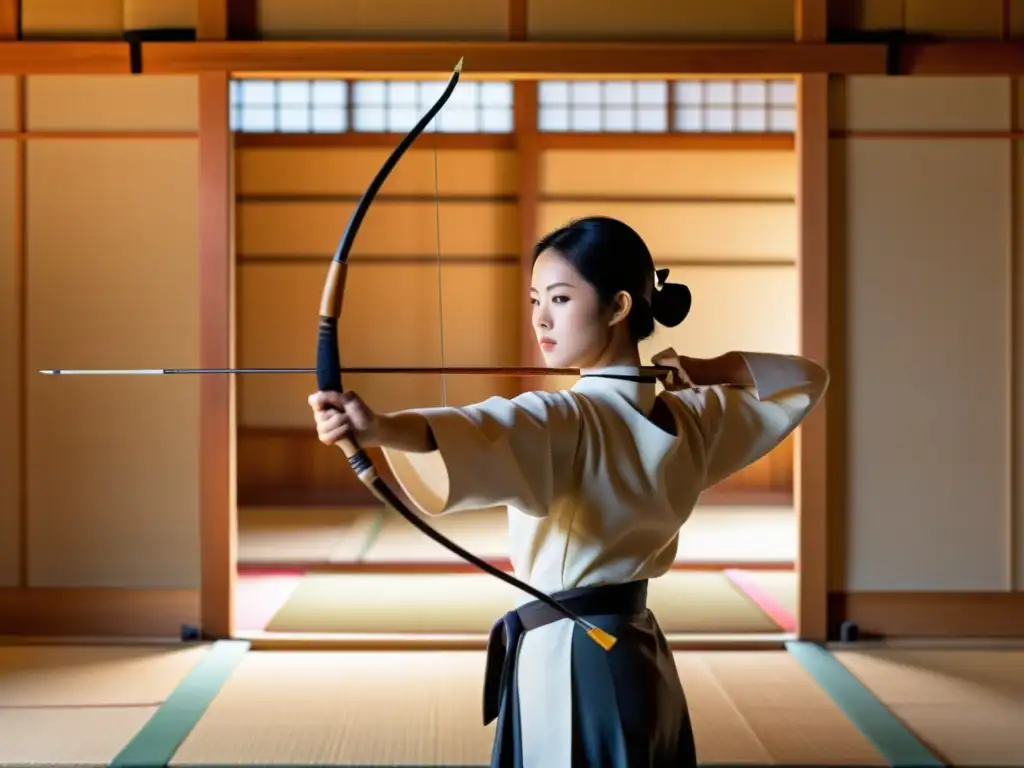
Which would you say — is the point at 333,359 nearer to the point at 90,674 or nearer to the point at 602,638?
the point at 602,638

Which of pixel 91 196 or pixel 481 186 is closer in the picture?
pixel 91 196

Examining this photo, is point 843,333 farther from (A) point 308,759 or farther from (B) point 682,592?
(A) point 308,759

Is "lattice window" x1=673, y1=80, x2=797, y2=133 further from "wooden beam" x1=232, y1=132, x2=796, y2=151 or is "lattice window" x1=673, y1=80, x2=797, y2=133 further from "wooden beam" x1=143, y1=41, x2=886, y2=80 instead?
"wooden beam" x1=143, y1=41, x2=886, y2=80

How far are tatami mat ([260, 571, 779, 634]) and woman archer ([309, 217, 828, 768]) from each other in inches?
71.3

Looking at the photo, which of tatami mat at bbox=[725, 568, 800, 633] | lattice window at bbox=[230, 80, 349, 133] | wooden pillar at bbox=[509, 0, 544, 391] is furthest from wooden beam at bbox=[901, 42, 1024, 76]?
lattice window at bbox=[230, 80, 349, 133]

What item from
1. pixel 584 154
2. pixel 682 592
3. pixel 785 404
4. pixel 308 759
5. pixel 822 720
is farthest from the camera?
pixel 584 154

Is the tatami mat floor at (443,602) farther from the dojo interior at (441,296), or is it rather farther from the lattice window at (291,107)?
the lattice window at (291,107)

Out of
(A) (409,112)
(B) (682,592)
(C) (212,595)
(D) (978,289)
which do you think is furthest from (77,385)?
(A) (409,112)

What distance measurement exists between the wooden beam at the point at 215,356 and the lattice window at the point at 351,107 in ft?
10.3

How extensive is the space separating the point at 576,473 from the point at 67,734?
6.23ft

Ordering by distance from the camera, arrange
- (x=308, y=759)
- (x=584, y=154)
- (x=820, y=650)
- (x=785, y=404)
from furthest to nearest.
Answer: (x=584, y=154)
(x=820, y=650)
(x=308, y=759)
(x=785, y=404)

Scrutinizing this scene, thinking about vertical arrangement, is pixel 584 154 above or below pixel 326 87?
below

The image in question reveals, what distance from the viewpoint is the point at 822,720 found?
8.02 ft

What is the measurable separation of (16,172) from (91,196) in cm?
28
